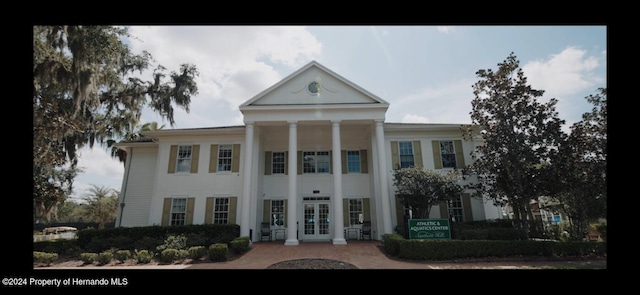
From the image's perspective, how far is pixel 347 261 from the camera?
9.73 meters

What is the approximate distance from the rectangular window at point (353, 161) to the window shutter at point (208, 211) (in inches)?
282

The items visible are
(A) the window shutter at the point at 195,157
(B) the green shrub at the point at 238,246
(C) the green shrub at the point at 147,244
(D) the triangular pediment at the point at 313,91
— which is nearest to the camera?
(B) the green shrub at the point at 238,246

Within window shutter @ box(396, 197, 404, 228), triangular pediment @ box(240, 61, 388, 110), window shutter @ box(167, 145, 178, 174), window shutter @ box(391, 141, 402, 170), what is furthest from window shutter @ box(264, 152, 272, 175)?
window shutter @ box(396, 197, 404, 228)

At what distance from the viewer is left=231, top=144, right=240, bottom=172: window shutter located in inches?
605

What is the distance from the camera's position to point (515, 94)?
11.7 m

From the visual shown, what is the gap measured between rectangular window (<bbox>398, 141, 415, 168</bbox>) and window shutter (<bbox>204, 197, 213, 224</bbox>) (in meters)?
9.67

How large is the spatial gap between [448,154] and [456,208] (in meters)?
2.67

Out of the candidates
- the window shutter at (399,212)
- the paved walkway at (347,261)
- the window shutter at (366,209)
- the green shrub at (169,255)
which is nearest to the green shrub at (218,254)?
the paved walkway at (347,261)

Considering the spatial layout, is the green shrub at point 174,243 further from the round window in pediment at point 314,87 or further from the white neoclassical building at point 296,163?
the round window in pediment at point 314,87

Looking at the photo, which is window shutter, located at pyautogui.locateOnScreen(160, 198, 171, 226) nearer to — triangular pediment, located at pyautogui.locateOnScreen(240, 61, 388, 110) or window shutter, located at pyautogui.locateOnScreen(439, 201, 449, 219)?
triangular pediment, located at pyautogui.locateOnScreen(240, 61, 388, 110)

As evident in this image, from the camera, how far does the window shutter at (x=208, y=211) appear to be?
14.7 metres

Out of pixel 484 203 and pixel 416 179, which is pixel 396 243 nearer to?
pixel 416 179
